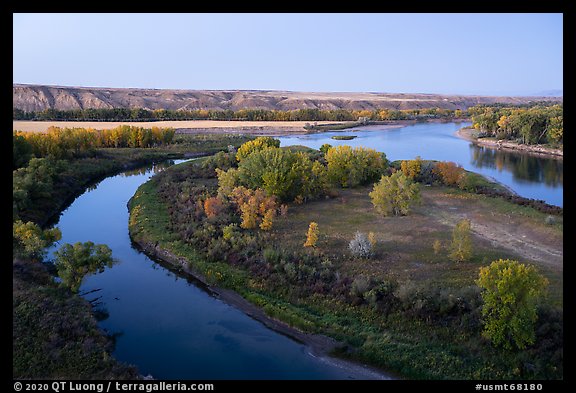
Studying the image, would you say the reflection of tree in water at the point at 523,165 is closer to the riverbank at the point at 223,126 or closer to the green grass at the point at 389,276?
the green grass at the point at 389,276

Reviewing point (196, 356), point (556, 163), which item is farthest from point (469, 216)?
point (556, 163)

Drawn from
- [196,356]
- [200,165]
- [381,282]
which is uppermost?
[200,165]

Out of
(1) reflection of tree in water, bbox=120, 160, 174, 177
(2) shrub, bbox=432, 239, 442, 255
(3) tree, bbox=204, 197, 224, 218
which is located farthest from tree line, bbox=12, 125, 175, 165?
(2) shrub, bbox=432, 239, 442, 255

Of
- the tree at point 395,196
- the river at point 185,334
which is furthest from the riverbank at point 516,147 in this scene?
the river at point 185,334

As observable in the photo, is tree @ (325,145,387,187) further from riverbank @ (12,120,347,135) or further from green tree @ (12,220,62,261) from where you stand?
riverbank @ (12,120,347,135)

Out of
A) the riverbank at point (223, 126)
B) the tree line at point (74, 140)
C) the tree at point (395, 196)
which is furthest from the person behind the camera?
the riverbank at point (223, 126)
